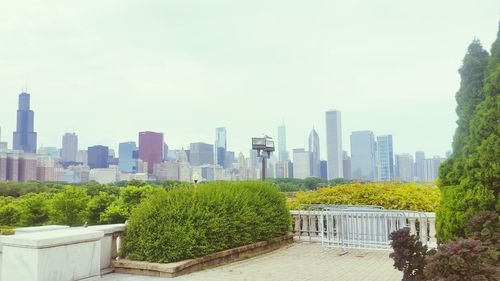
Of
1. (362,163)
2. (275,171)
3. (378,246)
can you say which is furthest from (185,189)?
(275,171)

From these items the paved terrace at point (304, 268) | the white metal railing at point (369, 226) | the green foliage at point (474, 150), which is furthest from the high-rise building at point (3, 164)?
the green foliage at point (474, 150)

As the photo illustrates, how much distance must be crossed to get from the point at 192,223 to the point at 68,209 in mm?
7699

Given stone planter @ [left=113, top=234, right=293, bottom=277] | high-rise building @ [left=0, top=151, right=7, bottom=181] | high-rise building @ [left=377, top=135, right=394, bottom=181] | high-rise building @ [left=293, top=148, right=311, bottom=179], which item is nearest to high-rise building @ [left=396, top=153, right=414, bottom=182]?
high-rise building @ [left=377, top=135, right=394, bottom=181]

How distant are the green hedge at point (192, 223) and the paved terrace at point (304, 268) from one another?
19.1 inches

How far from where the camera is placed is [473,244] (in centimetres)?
430

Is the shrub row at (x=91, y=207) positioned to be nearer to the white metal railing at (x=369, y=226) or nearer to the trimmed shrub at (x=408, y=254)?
the white metal railing at (x=369, y=226)

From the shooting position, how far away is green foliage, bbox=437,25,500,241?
4836mm

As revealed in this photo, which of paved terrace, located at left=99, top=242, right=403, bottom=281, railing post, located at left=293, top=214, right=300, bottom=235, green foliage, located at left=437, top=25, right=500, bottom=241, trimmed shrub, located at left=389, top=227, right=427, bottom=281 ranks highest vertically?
green foliage, located at left=437, top=25, right=500, bottom=241

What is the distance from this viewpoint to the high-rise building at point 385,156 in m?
41.3

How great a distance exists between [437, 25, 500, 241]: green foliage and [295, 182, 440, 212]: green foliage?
7.97 metres

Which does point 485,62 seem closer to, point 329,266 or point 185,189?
point 329,266

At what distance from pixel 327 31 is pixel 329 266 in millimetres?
6664

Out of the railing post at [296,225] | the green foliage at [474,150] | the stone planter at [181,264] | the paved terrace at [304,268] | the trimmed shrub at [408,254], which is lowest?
the paved terrace at [304,268]

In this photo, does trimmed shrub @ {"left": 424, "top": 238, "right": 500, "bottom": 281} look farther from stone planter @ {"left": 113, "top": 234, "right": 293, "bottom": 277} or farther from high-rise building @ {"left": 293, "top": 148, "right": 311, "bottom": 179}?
high-rise building @ {"left": 293, "top": 148, "right": 311, "bottom": 179}
